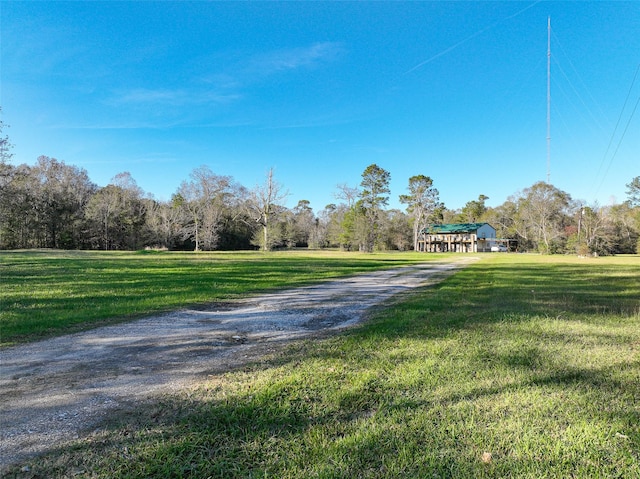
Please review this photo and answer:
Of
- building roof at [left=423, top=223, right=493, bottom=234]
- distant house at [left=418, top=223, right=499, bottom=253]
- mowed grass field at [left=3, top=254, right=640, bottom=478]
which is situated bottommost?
mowed grass field at [left=3, top=254, right=640, bottom=478]

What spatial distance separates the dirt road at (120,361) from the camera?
8.92 feet

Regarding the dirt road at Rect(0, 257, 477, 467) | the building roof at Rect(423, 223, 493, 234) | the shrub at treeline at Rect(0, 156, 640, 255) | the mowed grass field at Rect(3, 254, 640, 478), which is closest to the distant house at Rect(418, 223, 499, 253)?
the building roof at Rect(423, 223, 493, 234)

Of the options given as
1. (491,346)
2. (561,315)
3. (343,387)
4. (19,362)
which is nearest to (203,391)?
(343,387)

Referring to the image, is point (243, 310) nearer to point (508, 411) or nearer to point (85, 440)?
point (85, 440)

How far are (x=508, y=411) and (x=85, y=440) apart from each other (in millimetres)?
3316

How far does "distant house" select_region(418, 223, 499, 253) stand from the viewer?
74938 millimetres

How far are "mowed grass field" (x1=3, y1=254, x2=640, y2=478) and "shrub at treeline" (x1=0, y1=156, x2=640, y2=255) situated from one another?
1346 inches

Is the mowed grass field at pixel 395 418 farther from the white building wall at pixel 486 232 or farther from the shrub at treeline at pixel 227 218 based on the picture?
the white building wall at pixel 486 232

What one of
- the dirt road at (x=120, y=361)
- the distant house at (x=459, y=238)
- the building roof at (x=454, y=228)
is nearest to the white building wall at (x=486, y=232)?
the distant house at (x=459, y=238)

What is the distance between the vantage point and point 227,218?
203ft

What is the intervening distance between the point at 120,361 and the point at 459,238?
8114cm

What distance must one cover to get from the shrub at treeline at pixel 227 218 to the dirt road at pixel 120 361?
3105 centimetres

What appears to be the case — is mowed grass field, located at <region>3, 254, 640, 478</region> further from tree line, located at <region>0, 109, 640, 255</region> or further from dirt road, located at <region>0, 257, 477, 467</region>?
tree line, located at <region>0, 109, 640, 255</region>

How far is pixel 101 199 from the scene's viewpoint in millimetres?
47656
